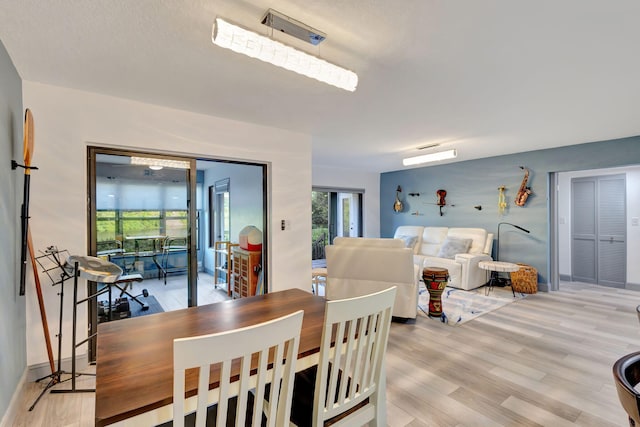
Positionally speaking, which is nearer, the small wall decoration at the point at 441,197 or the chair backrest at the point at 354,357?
the chair backrest at the point at 354,357

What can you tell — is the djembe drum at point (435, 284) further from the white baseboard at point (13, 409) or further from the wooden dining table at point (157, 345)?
the white baseboard at point (13, 409)

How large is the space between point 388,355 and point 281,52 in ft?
8.54

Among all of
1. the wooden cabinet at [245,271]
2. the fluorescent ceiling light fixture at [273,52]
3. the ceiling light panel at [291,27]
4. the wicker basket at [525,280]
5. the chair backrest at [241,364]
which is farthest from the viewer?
the wicker basket at [525,280]

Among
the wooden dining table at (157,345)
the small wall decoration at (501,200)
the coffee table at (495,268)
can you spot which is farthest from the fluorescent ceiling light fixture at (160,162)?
the small wall decoration at (501,200)

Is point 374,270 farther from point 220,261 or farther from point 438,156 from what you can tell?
point 220,261

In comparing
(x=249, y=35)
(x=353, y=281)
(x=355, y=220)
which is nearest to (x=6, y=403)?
(x=249, y=35)

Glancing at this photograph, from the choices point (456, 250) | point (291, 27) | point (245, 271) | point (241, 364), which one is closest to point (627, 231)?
point (456, 250)

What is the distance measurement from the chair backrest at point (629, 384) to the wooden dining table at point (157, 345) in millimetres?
920

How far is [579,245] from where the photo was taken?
5.71 meters

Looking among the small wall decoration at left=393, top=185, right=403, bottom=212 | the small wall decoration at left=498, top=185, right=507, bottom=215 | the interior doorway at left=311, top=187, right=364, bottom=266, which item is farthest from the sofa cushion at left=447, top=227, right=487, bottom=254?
the interior doorway at left=311, top=187, right=364, bottom=266

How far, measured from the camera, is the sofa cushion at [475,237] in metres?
5.54

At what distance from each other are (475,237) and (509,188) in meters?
1.05

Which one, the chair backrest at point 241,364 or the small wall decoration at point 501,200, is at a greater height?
the small wall decoration at point 501,200

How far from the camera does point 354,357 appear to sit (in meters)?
1.33
